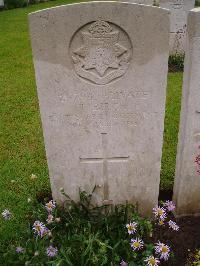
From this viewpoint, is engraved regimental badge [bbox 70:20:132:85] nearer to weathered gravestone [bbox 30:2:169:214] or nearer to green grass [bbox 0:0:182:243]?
weathered gravestone [bbox 30:2:169:214]

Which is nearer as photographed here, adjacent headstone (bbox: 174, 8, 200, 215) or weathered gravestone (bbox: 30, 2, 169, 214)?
weathered gravestone (bbox: 30, 2, 169, 214)

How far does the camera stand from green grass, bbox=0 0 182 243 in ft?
12.2

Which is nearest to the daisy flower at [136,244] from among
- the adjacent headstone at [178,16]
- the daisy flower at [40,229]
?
the daisy flower at [40,229]

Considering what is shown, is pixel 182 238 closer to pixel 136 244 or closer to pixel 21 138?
pixel 136 244

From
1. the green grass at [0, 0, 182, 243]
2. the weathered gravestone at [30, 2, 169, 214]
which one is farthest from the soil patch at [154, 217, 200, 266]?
the green grass at [0, 0, 182, 243]

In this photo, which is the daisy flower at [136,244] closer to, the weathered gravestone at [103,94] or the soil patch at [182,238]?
the soil patch at [182,238]

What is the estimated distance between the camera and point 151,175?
3082 mm

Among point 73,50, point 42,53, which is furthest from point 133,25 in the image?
point 42,53

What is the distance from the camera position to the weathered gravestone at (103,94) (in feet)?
7.97

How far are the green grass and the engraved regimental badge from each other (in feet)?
4.36

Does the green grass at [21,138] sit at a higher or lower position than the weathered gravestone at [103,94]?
lower

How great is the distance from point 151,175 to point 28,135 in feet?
7.76

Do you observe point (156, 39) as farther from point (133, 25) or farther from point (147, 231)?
point (147, 231)

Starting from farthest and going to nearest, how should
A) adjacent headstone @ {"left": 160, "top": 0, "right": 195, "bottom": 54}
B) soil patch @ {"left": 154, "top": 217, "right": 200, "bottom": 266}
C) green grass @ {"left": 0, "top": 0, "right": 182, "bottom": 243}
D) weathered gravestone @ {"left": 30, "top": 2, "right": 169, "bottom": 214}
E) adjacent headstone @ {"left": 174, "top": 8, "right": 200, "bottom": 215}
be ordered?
adjacent headstone @ {"left": 160, "top": 0, "right": 195, "bottom": 54}, green grass @ {"left": 0, "top": 0, "right": 182, "bottom": 243}, soil patch @ {"left": 154, "top": 217, "right": 200, "bottom": 266}, adjacent headstone @ {"left": 174, "top": 8, "right": 200, "bottom": 215}, weathered gravestone @ {"left": 30, "top": 2, "right": 169, "bottom": 214}
